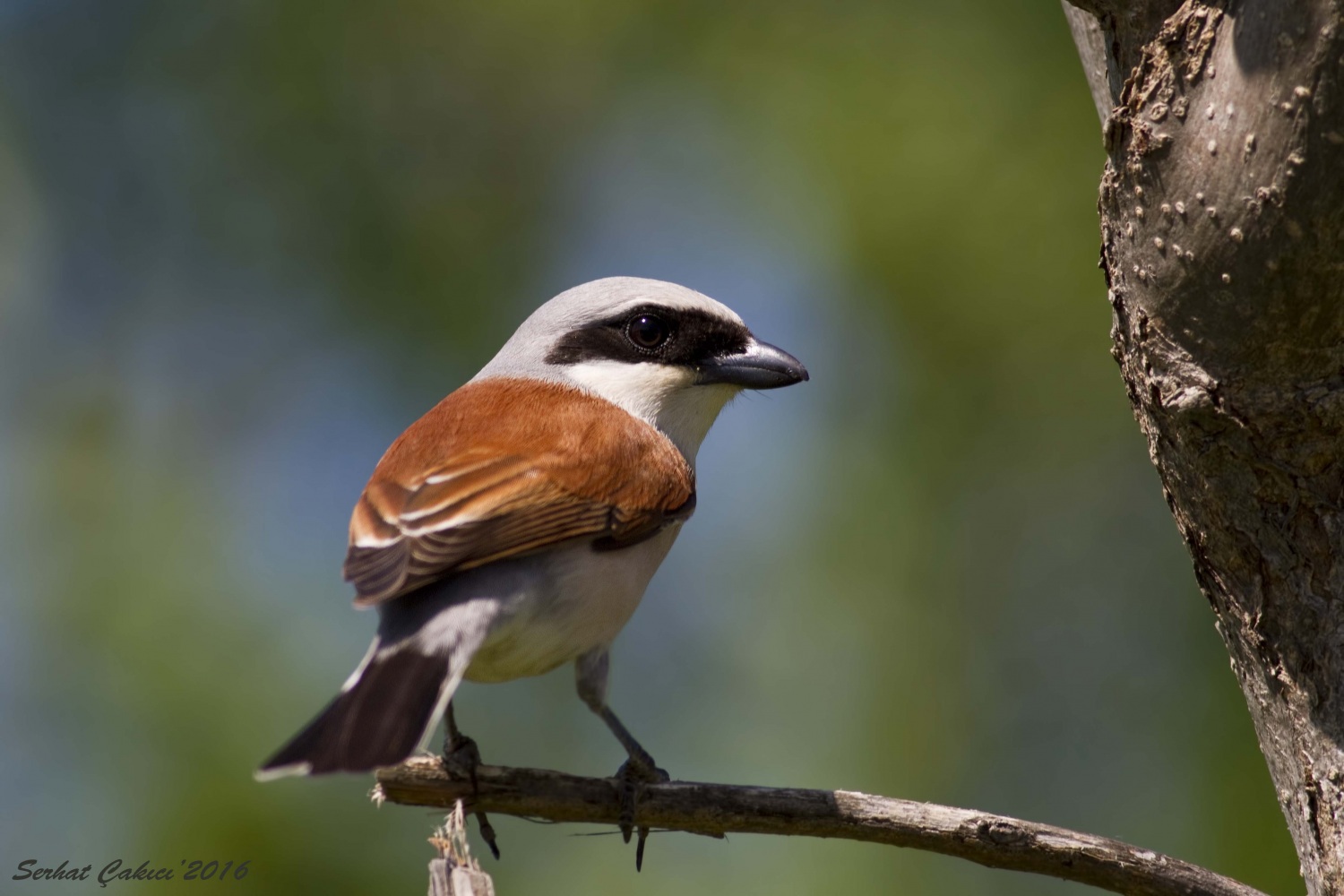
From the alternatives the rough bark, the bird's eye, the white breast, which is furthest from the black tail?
the rough bark

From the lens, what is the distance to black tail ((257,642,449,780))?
2.21 meters

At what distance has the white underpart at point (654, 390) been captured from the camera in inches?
146

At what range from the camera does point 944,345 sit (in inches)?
228

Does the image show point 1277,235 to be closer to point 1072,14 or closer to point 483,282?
point 1072,14

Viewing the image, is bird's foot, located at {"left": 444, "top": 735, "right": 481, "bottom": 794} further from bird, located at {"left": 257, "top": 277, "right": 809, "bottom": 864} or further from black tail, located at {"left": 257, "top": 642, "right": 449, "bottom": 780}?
black tail, located at {"left": 257, "top": 642, "right": 449, "bottom": 780}

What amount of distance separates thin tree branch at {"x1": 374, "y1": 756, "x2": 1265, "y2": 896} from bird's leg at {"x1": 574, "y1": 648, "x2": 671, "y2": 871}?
0.11 feet

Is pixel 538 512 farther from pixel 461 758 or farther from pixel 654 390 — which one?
pixel 654 390

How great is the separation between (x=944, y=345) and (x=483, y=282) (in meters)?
2.57

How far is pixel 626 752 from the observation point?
3.05 metres

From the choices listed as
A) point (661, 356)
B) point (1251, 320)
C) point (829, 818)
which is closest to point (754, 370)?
point (661, 356)

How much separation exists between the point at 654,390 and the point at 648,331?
0.64 feet

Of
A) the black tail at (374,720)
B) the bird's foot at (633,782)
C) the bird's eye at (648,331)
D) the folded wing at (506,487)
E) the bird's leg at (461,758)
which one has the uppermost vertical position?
the bird's eye at (648,331)

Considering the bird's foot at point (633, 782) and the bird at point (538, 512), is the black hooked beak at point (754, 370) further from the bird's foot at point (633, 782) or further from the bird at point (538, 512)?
the bird's foot at point (633, 782)

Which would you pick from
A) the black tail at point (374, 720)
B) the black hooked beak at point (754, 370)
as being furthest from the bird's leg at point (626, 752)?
the black hooked beak at point (754, 370)
